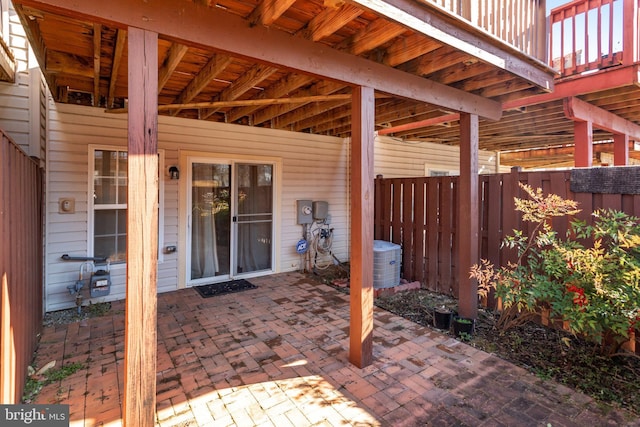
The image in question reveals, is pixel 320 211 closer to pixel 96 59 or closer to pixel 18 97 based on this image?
pixel 96 59

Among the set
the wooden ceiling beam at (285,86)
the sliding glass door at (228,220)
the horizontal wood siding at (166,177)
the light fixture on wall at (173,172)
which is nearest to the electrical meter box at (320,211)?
the horizontal wood siding at (166,177)

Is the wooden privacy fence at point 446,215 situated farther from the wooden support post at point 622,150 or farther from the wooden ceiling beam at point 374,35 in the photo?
the wooden support post at point 622,150

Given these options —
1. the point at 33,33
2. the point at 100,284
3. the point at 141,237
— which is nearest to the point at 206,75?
the point at 33,33

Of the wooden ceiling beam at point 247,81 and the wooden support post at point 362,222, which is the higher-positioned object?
the wooden ceiling beam at point 247,81

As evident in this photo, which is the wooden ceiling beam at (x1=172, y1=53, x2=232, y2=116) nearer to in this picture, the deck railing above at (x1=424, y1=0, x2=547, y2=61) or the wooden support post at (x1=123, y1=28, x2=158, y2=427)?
the wooden support post at (x1=123, y1=28, x2=158, y2=427)

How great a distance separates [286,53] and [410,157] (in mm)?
5764

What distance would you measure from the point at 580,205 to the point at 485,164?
6695 mm

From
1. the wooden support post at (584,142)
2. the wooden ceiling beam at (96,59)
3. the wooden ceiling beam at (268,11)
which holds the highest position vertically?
the wooden ceiling beam at (96,59)

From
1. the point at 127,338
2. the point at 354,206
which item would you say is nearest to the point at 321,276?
the point at 354,206

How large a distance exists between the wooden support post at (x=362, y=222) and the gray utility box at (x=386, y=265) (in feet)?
6.31

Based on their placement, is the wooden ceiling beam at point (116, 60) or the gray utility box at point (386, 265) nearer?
the wooden ceiling beam at point (116, 60)

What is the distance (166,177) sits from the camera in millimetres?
4629

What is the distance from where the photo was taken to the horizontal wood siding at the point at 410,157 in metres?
7.03

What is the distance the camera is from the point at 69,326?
11.6ft
